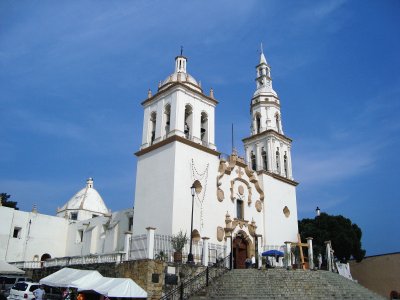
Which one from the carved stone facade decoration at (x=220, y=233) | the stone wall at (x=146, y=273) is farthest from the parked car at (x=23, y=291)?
the carved stone facade decoration at (x=220, y=233)

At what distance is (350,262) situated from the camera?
A: 39812 mm

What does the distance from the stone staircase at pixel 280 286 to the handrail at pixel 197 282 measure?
0.40m

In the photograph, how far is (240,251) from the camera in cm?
2717

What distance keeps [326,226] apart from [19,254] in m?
27.3

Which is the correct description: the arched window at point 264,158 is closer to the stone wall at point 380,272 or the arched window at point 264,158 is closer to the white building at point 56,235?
the white building at point 56,235

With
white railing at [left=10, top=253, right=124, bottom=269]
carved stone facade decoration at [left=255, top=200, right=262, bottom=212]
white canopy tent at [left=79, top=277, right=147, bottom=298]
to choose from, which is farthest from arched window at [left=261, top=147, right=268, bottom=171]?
white canopy tent at [left=79, top=277, right=147, bottom=298]

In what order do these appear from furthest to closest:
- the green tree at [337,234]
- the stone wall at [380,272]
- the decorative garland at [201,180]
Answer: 1. the green tree at [337,234]
2. the stone wall at [380,272]
3. the decorative garland at [201,180]

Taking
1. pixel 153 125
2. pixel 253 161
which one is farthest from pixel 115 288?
pixel 253 161

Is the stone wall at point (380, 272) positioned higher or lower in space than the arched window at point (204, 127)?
lower

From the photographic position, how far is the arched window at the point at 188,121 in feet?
89.7

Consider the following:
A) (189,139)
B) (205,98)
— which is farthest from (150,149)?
(205,98)

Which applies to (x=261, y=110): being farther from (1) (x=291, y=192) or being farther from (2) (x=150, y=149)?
(2) (x=150, y=149)

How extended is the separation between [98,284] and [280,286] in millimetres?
8086

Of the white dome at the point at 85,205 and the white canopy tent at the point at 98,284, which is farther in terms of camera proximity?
the white dome at the point at 85,205
